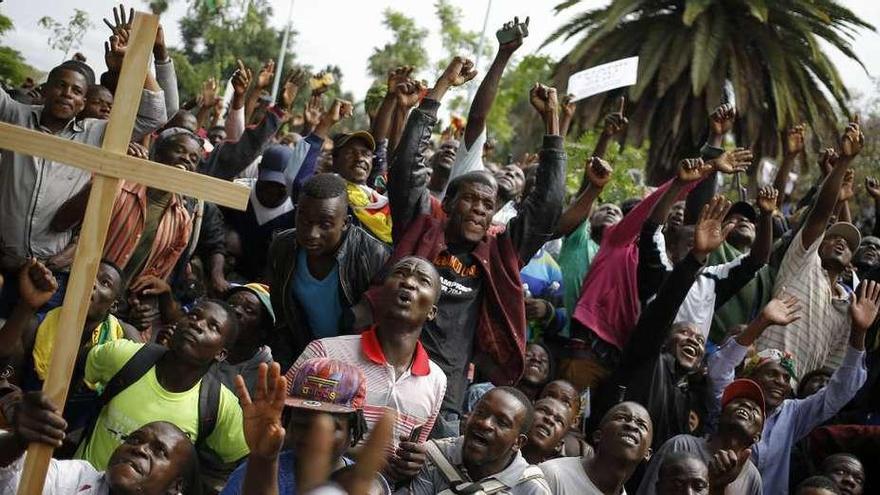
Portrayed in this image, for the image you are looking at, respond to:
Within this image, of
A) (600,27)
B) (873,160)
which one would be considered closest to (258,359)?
(600,27)

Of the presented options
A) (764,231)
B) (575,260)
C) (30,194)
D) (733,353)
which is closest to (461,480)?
(733,353)

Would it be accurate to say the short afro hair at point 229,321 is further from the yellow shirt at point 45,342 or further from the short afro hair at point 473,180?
→ the short afro hair at point 473,180

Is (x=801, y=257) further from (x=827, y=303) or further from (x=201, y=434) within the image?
(x=201, y=434)

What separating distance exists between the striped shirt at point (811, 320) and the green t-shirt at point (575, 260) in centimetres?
130

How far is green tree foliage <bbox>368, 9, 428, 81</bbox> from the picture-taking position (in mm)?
35125

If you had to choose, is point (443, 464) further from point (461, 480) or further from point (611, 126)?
point (611, 126)

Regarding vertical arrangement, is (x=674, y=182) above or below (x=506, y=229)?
above

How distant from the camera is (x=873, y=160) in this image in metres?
16.0

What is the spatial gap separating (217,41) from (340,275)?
2663 centimetres

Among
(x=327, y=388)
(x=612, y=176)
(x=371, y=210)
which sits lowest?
(x=327, y=388)

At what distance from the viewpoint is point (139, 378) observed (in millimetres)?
5023

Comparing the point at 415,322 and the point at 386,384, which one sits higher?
the point at 415,322

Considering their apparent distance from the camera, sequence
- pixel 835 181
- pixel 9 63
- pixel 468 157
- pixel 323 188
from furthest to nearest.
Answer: pixel 9 63 < pixel 835 181 < pixel 468 157 < pixel 323 188

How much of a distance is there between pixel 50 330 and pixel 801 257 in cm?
497
